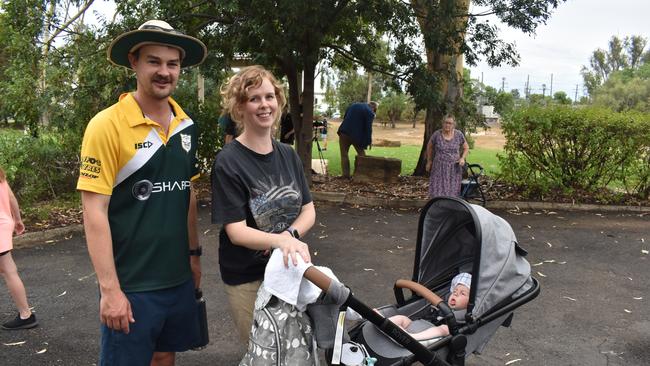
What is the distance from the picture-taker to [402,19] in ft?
29.2

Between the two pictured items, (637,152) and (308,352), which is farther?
(637,152)

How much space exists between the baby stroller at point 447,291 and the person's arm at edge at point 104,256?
989 millimetres

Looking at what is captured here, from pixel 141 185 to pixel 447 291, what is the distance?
2.29m

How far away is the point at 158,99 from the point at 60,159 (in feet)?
23.5

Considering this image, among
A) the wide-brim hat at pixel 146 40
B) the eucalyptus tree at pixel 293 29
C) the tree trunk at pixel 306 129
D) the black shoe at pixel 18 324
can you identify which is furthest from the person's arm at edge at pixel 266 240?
the tree trunk at pixel 306 129

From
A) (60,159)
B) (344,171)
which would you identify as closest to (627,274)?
(344,171)

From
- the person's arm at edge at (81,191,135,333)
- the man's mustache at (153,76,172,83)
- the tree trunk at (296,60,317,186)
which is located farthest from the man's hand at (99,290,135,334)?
the tree trunk at (296,60,317,186)

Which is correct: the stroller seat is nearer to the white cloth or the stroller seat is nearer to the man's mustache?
the white cloth

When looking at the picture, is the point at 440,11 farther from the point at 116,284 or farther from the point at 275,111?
the point at 116,284

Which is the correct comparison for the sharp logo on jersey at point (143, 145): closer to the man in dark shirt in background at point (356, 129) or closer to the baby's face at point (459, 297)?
the baby's face at point (459, 297)

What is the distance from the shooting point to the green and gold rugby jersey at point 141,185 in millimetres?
2164

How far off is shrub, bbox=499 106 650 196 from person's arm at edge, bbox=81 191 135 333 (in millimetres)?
8799

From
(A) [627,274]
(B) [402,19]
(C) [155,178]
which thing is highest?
(B) [402,19]

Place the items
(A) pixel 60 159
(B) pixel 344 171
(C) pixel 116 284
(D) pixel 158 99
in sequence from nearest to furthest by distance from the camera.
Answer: (C) pixel 116 284 < (D) pixel 158 99 < (A) pixel 60 159 < (B) pixel 344 171
